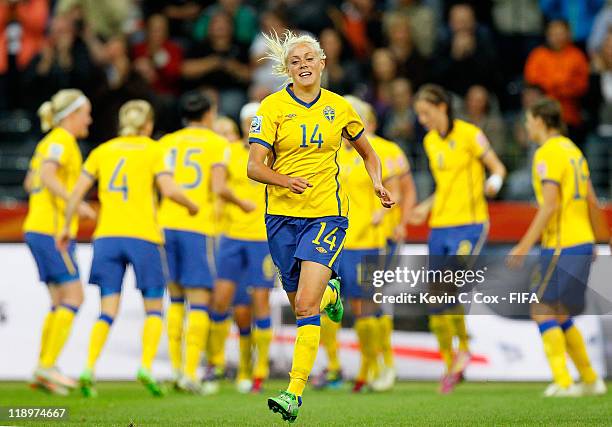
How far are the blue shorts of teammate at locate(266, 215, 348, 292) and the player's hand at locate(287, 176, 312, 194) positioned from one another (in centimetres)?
47

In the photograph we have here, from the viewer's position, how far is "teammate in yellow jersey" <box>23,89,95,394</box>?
12.8m

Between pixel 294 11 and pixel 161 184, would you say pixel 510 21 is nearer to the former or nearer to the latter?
pixel 294 11

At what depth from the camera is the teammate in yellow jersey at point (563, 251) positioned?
1205 centimetres

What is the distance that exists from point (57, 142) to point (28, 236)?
1.02 metres

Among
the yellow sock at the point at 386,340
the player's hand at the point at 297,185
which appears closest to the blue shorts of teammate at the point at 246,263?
the yellow sock at the point at 386,340

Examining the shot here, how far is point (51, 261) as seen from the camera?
1292cm

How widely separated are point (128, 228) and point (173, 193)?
590 millimetres

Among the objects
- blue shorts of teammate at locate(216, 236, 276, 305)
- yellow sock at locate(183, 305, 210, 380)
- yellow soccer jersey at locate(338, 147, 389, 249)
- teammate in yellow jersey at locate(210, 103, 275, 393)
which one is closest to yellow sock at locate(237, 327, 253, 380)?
teammate in yellow jersey at locate(210, 103, 275, 393)

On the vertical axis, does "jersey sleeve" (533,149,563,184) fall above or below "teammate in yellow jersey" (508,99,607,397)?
above

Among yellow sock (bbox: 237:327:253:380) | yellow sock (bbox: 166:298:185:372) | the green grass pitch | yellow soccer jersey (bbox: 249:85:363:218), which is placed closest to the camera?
yellow soccer jersey (bbox: 249:85:363:218)

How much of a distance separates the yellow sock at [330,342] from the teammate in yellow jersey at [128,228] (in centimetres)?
199

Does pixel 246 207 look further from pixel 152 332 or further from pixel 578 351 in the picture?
pixel 578 351

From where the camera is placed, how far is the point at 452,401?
1150cm

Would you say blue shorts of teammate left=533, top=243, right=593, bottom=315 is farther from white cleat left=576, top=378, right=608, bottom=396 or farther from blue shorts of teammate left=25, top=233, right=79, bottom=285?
blue shorts of teammate left=25, top=233, right=79, bottom=285
